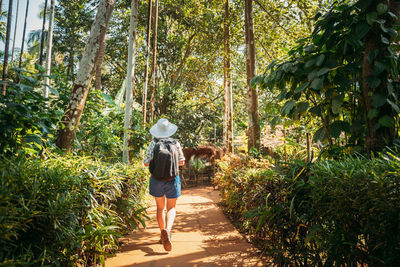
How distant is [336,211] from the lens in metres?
1.87

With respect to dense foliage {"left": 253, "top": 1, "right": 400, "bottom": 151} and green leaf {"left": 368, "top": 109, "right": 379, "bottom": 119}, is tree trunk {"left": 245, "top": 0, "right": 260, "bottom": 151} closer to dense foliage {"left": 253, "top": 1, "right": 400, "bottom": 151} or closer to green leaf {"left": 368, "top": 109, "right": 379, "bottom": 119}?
dense foliage {"left": 253, "top": 1, "right": 400, "bottom": 151}

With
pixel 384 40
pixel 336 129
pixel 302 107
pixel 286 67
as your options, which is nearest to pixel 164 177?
pixel 302 107

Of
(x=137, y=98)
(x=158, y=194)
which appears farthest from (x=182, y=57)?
(x=158, y=194)

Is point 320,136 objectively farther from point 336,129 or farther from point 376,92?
point 376,92

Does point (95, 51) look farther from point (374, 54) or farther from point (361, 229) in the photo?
point (361, 229)

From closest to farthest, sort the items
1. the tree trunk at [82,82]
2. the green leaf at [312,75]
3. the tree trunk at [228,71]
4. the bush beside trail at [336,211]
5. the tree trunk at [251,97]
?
the bush beside trail at [336,211] < the green leaf at [312,75] < the tree trunk at [82,82] < the tree trunk at [251,97] < the tree trunk at [228,71]

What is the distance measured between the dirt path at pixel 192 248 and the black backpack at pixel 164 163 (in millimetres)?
988

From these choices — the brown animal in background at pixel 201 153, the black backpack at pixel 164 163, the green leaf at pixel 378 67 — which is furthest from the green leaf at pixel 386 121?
the brown animal in background at pixel 201 153

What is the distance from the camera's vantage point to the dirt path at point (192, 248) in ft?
10.2

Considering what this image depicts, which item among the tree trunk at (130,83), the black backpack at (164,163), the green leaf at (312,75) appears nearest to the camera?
the green leaf at (312,75)

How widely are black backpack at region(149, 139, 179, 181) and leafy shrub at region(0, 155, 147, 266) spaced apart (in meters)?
0.89

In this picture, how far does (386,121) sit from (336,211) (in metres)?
1.20

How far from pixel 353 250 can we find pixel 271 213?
2.76ft

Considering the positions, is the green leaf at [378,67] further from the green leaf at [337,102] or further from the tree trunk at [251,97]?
the tree trunk at [251,97]
